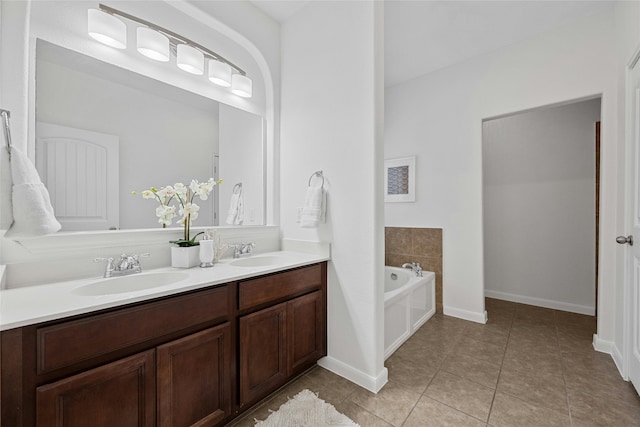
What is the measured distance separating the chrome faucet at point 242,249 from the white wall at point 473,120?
6.59ft

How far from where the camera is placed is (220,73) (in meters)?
1.91

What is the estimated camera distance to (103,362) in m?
0.99

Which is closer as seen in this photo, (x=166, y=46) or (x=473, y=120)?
(x=166, y=46)

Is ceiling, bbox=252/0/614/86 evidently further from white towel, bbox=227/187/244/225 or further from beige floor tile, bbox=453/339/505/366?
beige floor tile, bbox=453/339/505/366

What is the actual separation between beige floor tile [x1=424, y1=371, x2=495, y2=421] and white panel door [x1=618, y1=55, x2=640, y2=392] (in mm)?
Answer: 873

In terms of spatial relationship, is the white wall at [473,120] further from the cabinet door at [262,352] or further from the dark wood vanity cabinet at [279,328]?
the cabinet door at [262,352]

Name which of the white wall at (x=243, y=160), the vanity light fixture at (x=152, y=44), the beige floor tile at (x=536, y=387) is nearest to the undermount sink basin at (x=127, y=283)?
the white wall at (x=243, y=160)

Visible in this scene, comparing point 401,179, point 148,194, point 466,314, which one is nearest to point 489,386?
point 466,314

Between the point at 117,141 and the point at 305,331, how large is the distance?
1.64m

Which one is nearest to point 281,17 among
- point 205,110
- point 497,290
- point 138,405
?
point 205,110

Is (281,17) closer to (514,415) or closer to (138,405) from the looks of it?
(138,405)

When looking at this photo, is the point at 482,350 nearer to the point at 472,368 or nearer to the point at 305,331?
the point at 472,368

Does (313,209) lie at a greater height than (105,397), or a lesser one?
greater

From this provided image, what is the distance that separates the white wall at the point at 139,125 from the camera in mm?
1376
